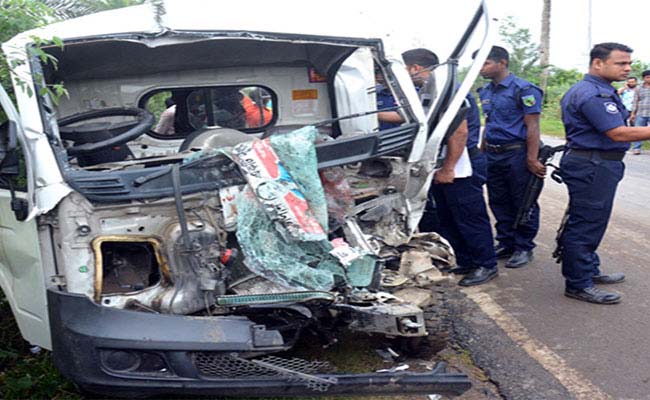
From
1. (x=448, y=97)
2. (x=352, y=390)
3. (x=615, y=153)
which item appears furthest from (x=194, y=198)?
(x=615, y=153)

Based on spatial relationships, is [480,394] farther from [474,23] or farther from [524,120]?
[524,120]

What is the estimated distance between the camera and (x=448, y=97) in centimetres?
382

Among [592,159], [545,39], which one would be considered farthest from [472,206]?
[545,39]

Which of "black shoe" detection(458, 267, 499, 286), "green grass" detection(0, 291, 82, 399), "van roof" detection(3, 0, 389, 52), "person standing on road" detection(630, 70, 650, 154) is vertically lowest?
"black shoe" detection(458, 267, 499, 286)

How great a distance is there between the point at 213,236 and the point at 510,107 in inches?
125

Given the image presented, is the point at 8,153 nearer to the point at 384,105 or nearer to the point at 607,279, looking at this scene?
the point at 384,105

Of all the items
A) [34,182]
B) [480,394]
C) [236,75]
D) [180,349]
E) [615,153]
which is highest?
[236,75]

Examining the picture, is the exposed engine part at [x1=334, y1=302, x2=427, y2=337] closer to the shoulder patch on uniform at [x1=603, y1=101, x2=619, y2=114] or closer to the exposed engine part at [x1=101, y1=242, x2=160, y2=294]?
the exposed engine part at [x1=101, y1=242, x2=160, y2=294]

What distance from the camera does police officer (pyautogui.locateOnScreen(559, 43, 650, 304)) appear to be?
4285mm

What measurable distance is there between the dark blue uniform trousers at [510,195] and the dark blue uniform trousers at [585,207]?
80cm

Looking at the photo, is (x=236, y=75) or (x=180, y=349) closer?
(x=180, y=349)

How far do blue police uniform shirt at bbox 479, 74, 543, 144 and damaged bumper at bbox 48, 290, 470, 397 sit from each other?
9.30ft

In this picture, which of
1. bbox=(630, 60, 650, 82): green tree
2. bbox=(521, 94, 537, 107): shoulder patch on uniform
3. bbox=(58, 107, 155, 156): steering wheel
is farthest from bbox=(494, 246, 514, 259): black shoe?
bbox=(630, 60, 650, 82): green tree

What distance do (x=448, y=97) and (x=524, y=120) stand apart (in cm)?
166
